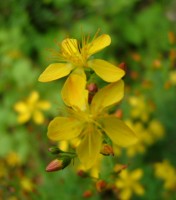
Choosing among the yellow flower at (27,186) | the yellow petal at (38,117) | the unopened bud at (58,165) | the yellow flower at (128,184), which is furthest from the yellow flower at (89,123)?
the yellow petal at (38,117)

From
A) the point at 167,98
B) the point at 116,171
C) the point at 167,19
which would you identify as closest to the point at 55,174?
the point at 167,98

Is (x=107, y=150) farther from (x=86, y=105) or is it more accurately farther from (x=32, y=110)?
(x=32, y=110)

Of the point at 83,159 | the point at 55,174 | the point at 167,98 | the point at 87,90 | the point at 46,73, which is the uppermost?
the point at 46,73

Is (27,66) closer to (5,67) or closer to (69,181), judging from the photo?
(5,67)

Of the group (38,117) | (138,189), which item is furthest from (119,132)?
(38,117)

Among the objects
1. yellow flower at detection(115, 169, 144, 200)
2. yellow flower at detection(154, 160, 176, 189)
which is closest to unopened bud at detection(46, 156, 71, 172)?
yellow flower at detection(115, 169, 144, 200)

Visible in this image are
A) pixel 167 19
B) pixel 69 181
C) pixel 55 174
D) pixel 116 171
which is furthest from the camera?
pixel 167 19

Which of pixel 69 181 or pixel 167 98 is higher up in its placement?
pixel 167 98
